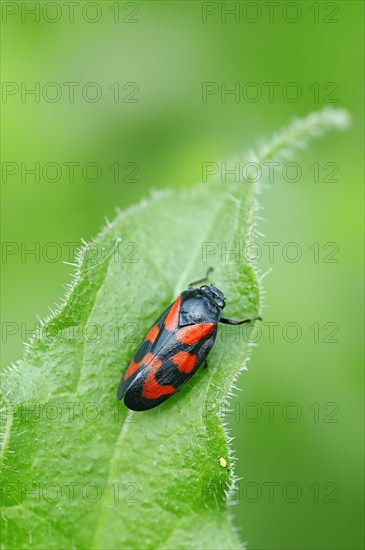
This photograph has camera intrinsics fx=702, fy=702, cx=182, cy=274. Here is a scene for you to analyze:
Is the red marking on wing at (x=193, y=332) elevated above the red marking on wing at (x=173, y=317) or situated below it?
below

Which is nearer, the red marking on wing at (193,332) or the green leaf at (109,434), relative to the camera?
the green leaf at (109,434)

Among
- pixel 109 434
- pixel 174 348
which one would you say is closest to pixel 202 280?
pixel 174 348

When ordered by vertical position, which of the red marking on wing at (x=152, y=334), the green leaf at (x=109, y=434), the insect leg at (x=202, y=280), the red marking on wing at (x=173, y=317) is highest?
the insect leg at (x=202, y=280)

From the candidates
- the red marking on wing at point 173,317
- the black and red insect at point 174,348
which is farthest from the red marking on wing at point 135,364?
the red marking on wing at point 173,317

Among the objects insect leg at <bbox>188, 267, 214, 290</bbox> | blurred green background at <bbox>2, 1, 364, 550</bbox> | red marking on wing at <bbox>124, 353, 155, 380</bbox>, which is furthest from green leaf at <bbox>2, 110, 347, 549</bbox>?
blurred green background at <bbox>2, 1, 364, 550</bbox>

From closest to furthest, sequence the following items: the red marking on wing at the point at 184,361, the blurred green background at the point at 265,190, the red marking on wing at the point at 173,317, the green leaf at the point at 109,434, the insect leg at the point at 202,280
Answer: the green leaf at the point at 109,434 < the red marking on wing at the point at 184,361 < the red marking on wing at the point at 173,317 < the insect leg at the point at 202,280 < the blurred green background at the point at 265,190

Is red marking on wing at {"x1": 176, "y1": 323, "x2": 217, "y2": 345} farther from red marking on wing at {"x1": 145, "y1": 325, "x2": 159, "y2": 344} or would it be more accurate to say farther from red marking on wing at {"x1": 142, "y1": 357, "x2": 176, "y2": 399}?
red marking on wing at {"x1": 142, "y1": 357, "x2": 176, "y2": 399}

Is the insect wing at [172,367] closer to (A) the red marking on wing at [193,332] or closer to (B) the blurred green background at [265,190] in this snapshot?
(A) the red marking on wing at [193,332]

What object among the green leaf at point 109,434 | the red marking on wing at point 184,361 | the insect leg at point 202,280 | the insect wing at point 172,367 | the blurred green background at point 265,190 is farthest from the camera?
the blurred green background at point 265,190
